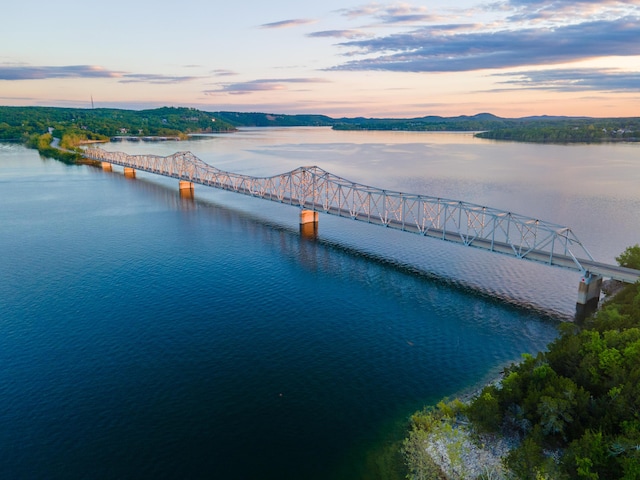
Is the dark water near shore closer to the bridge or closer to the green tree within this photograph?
the bridge

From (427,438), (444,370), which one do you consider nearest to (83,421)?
(427,438)

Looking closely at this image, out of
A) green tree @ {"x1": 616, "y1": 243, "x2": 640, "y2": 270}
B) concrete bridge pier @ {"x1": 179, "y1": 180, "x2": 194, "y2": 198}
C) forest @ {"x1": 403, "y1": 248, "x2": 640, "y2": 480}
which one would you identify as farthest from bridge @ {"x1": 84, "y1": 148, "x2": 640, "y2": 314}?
forest @ {"x1": 403, "y1": 248, "x2": 640, "y2": 480}

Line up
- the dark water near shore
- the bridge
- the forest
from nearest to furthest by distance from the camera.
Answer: the forest
the dark water near shore
the bridge

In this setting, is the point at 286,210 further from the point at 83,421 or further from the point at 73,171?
the point at 73,171

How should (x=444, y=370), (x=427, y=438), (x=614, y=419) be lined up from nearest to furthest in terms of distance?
(x=614, y=419) < (x=427, y=438) < (x=444, y=370)

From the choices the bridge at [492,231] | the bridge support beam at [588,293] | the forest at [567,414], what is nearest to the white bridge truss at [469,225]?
the bridge at [492,231]

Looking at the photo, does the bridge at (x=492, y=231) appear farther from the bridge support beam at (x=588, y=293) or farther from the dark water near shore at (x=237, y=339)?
the dark water near shore at (x=237, y=339)
